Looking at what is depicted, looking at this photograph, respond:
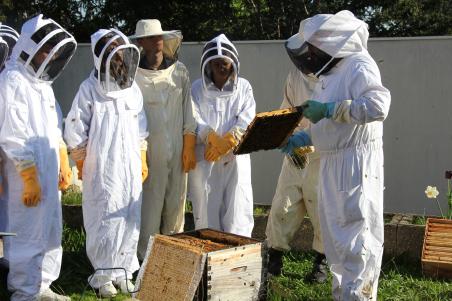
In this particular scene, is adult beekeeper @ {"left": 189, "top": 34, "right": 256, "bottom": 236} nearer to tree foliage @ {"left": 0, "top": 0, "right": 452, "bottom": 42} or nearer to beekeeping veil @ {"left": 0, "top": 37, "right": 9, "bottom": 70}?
beekeeping veil @ {"left": 0, "top": 37, "right": 9, "bottom": 70}

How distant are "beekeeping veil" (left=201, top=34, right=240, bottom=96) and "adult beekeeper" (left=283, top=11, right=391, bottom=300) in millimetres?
1193

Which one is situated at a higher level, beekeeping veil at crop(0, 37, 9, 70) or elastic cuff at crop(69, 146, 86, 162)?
beekeeping veil at crop(0, 37, 9, 70)

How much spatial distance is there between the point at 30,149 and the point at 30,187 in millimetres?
234

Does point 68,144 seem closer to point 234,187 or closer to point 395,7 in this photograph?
point 234,187

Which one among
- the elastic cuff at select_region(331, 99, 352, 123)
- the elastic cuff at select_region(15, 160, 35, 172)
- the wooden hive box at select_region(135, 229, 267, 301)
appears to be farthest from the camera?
the elastic cuff at select_region(15, 160, 35, 172)

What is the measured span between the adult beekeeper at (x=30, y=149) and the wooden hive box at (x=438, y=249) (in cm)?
264

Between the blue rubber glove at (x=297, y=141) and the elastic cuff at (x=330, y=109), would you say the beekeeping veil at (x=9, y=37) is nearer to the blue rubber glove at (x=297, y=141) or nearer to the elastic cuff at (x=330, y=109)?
the blue rubber glove at (x=297, y=141)

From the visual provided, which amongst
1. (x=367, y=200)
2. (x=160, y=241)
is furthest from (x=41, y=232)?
(x=367, y=200)

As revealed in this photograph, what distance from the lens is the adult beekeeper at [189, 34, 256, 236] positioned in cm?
494

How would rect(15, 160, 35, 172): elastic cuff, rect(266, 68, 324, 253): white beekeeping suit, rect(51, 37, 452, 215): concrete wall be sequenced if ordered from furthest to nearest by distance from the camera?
rect(51, 37, 452, 215): concrete wall < rect(266, 68, 324, 253): white beekeeping suit < rect(15, 160, 35, 172): elastic cuff

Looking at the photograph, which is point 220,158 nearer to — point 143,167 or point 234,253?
point 143,167

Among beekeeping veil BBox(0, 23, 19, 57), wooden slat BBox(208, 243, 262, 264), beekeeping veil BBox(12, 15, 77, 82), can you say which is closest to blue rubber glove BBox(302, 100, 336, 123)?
wooden slat BBox(208, 243, 262, 264)

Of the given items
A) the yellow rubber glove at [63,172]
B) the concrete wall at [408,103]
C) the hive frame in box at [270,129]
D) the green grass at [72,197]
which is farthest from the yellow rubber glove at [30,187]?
the concrete wall at [408,103]

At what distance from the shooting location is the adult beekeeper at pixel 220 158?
4938mm
